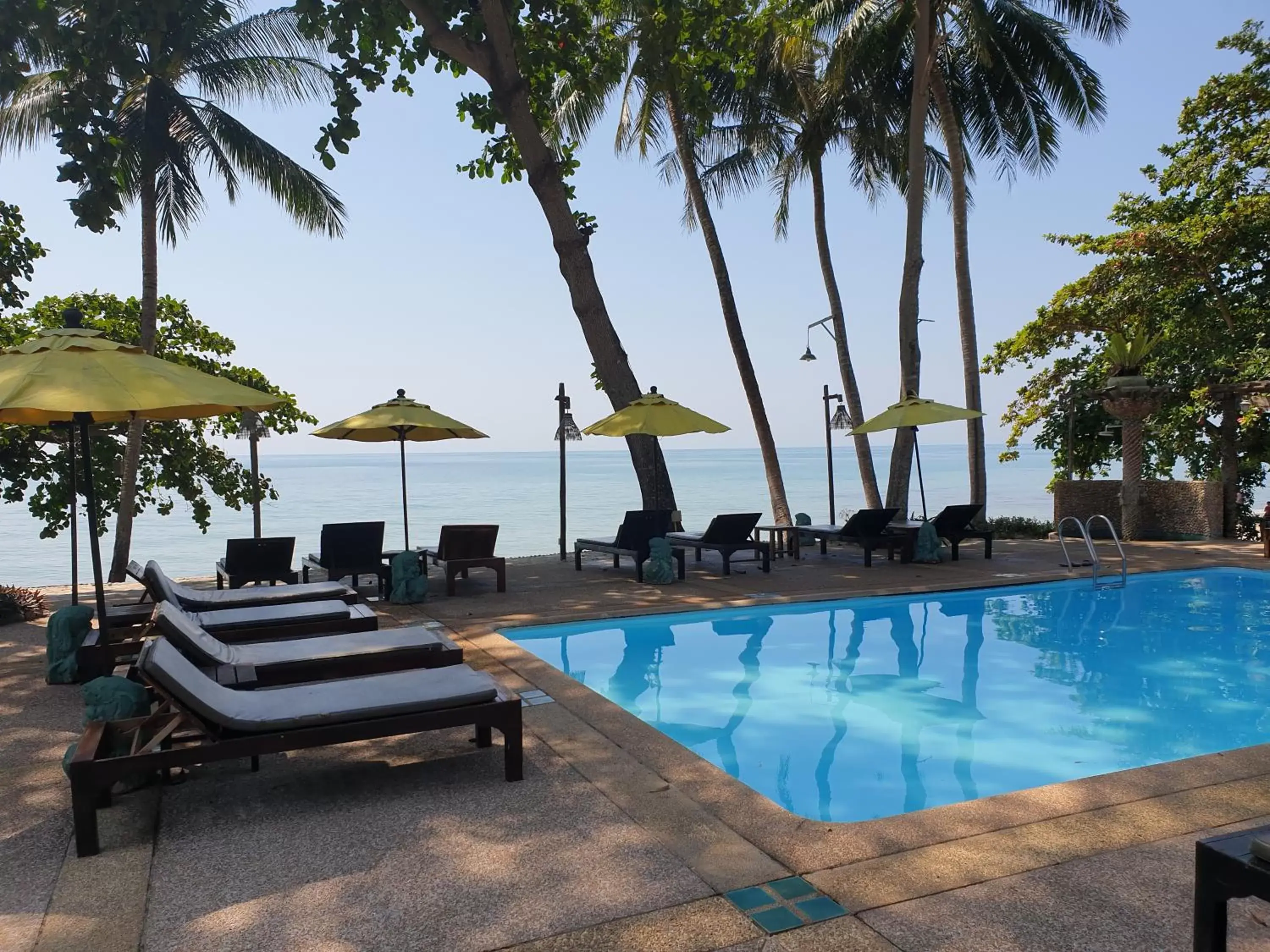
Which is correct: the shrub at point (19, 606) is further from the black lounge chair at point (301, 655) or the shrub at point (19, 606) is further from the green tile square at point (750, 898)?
the green tile square at point (750, 898)

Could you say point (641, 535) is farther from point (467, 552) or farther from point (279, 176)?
point (279, 176)

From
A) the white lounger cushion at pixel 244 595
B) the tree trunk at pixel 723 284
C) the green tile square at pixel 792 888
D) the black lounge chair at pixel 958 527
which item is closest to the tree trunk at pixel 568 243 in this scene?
the tree trunk at pixel 723 284

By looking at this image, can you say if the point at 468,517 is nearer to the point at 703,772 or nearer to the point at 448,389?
the point at 703,772

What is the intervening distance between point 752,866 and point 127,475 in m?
12.0

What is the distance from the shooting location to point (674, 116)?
1564 centimetres

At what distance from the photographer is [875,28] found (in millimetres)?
15766

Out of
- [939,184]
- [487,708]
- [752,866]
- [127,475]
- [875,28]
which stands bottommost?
[752,866]

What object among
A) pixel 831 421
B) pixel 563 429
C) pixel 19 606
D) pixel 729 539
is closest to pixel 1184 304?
pixel 831 421

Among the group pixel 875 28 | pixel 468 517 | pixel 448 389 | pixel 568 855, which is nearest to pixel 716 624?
pixel 568 855

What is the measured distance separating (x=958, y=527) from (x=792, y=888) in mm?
10046

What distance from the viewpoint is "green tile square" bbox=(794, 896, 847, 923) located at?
2.73 meters

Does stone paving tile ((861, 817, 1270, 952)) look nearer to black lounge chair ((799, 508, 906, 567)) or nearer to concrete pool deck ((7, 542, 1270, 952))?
concrete pool deck ((7, 542, 1270, 952))

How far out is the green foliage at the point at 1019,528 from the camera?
54.0ft

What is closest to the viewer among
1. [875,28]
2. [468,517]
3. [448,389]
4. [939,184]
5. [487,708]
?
[487,708]
